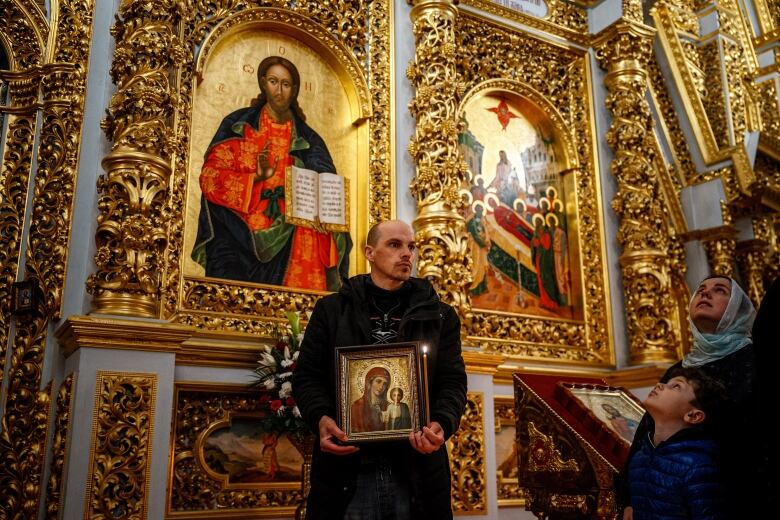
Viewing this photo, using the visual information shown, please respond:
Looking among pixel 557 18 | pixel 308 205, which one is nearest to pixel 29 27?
pixel 308 205

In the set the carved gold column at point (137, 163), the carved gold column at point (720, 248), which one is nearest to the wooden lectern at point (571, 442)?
the carved gold column at point (137, 163)

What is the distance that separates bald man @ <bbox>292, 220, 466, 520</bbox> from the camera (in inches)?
96.4

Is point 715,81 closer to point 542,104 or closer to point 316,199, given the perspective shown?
point 542,104

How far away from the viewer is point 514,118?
713 centimetres

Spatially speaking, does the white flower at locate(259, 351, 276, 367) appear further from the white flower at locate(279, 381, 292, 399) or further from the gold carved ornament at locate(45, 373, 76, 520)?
the gold carved ornament at locate(45, 373, 76, 520)

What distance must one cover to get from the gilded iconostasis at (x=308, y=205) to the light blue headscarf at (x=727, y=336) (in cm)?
245

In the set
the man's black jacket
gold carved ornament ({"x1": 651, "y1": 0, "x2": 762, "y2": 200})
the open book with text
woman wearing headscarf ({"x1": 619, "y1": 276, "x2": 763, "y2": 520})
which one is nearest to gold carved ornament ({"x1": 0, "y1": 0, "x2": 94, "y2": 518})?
the open book with text

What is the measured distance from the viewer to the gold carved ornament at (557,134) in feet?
21.0

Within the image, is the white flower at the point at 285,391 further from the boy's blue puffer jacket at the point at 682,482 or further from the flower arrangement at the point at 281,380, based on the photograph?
the boy's blue puffer jacket at the point at 682,482

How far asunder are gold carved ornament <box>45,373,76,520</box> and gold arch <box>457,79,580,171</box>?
458cm

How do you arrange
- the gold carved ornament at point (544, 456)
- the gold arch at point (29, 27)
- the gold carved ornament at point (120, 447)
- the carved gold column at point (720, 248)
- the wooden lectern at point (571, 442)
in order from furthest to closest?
the carved gold column at point (720, 248)
the gold arch at point (29, 27)
the gold carved ornament at point (120, 447)
the gold carved ornament at point (544, 456)
the wooden lectern at point (571, 442)

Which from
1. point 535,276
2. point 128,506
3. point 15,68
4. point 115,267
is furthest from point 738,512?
point 15,68

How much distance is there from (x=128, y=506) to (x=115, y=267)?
140cm

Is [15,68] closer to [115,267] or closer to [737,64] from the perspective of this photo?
[115,267]
